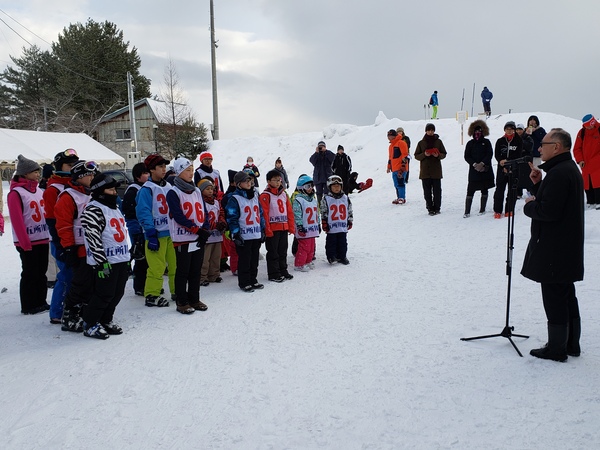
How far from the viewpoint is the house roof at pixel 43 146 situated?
731 inches

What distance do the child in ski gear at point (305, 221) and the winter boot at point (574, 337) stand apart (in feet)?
15.0

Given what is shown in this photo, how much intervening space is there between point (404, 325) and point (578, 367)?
1.79 m

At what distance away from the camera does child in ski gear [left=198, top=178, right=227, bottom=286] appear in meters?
7.36

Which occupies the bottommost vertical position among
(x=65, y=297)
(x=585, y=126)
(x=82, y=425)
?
(x=82, y=425)

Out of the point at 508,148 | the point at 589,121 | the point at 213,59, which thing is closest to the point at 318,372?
the point at 508,148

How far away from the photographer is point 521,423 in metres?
3.27

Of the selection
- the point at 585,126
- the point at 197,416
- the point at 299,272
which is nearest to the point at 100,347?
the point at 197,416

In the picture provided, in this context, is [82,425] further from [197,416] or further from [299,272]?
[299,272]

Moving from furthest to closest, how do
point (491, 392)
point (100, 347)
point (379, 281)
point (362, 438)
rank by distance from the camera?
point (379, 281) < point (100, 347) < point (491, 392) < point (362, 438)

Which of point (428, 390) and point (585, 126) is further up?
point (585, 126)

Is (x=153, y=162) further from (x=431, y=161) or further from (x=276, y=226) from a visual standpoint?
(x=431, y=161)

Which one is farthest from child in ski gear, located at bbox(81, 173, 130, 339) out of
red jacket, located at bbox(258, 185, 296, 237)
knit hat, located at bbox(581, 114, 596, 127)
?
knit hat, located at bbox(581, 114, 596, 127)

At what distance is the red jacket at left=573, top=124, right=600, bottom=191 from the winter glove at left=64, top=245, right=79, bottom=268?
918 cm

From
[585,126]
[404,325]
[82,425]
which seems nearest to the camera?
[82,425]
